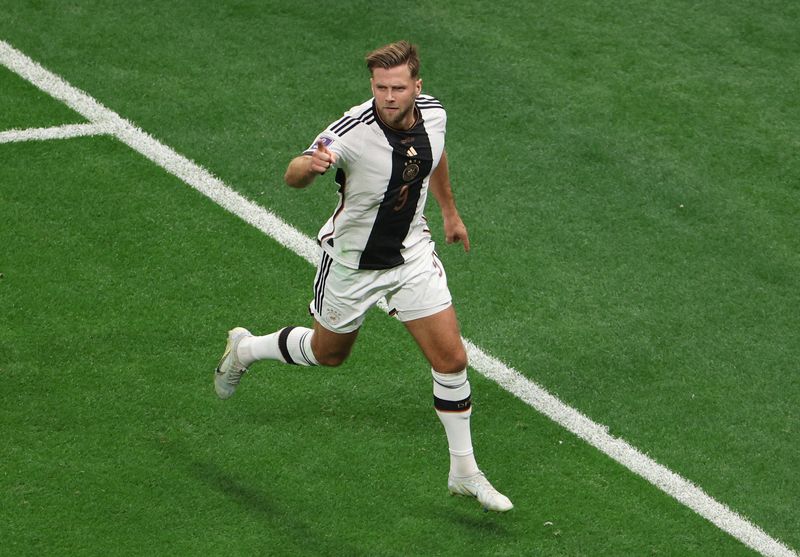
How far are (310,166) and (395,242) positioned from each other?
2.91 feet

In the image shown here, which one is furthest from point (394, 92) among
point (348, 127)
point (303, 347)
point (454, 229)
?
point (303, 347)

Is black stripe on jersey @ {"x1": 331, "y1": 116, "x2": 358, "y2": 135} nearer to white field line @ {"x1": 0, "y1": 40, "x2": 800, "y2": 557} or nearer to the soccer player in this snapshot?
the soccer player

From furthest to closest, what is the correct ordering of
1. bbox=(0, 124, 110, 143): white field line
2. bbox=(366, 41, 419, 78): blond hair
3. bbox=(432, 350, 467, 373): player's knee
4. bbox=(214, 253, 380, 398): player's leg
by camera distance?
bbox=(0, 124, 110, 143): white field line, bbox=(214, 253, 380, 398): player's leg, bbox=(432, 350, 467, 373): player's knee, bbox=(366, 41, 419, 78): blond hair

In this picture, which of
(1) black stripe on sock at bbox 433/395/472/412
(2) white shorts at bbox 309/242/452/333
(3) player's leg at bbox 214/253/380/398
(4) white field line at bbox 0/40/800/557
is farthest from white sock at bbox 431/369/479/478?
(4) white field line at bbox 0/40/800/557

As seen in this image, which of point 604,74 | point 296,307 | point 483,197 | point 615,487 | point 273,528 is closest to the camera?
point 273,528

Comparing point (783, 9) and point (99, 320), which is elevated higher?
point (783, 9)

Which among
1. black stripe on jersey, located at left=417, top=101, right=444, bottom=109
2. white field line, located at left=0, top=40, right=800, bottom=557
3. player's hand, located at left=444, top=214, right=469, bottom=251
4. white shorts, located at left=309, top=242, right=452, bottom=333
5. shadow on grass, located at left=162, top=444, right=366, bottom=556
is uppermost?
black stripe on jersey, located at left=417, top=101, right=444, bottom=109

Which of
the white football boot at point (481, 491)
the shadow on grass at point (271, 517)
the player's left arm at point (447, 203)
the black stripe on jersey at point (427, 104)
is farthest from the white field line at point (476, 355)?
the black stripe on jersey at point (427, 104)

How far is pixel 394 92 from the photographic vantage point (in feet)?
19.8

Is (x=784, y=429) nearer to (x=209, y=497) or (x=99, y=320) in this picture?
(x=209, y=497)

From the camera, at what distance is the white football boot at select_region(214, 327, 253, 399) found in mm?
7016

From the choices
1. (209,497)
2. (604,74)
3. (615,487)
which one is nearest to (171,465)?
(209,497)

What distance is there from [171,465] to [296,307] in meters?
1.63

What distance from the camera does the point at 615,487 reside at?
269 inches
